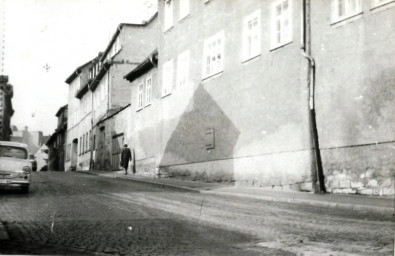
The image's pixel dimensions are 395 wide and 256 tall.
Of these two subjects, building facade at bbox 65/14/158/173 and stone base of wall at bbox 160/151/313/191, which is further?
building facade at bbox 65/14/158/173

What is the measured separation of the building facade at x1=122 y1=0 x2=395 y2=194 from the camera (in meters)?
10.6

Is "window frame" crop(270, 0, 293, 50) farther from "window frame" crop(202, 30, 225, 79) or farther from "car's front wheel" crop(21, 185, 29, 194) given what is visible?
"car's front wheel" crop(21, 185, 29, 194)

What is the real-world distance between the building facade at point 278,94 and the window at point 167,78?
0.04 meters

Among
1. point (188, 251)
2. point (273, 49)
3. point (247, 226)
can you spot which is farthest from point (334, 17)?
point (188, 251)

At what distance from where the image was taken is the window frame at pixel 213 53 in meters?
17.0

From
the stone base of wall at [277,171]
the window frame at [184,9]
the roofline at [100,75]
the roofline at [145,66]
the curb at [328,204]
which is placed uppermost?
the roofline at [100,75]

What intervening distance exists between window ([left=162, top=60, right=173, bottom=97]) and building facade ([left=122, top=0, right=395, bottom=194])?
0.04 meters

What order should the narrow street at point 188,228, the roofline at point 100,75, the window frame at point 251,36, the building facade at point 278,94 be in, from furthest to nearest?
the roofline at point 100,75, the window frame at point 251,36, the building facade at point 278,94, the narrow street at point 188,228

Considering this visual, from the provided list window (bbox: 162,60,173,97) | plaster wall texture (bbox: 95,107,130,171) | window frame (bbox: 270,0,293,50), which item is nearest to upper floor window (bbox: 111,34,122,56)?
plaster wall texture (bbox: 95,107,130,171)

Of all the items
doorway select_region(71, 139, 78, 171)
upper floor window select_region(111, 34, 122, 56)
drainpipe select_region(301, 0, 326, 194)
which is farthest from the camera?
doorway select_region(71, 139, 78, 171)

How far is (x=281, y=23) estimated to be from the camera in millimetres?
14125

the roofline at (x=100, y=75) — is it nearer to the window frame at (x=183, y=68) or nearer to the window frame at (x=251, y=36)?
the window frame at (x=183, y=68)

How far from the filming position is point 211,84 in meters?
17.6

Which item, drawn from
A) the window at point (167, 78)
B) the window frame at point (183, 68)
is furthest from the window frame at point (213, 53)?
the window at point (167, 78)
